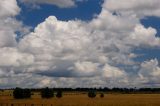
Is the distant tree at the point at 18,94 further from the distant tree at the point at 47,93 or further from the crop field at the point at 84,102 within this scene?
the crop field at the point at 84,102

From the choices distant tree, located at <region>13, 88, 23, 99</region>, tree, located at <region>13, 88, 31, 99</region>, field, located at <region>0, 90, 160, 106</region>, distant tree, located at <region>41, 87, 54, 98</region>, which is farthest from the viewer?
tree, located at <region>13, 88, 31, 99</region>

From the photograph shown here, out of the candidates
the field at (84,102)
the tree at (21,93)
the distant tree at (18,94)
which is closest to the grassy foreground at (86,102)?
the field at (84,102)

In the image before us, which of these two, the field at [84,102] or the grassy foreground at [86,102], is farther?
the field at [84,102]

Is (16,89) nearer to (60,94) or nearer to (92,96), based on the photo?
(60,94)

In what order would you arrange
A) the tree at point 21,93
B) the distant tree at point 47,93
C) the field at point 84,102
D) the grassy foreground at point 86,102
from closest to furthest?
the grassy foreground at point 86,102, the field at point 84,102, the distant tree at point 47,93, the tree at point 21,93

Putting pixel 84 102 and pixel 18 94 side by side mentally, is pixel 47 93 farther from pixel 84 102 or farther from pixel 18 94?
pixel 84 102

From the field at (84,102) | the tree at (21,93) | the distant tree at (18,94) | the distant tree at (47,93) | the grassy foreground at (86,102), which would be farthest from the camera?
the tree at (21,93)

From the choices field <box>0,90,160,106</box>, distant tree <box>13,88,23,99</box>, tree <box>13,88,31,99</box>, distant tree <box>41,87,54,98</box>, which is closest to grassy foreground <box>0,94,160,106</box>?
field <box>0,90,160,106</box>

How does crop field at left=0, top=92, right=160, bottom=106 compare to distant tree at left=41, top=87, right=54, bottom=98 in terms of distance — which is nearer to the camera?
crop field at left=0, top=92, right=160, bottom=106

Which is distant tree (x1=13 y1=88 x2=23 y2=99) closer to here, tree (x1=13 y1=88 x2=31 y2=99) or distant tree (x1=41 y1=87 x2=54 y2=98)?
tree (x1=13 y1=88 x2=31 y2=99)

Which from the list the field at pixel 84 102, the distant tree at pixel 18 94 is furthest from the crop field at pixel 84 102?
the distant tree at pixel 18 94

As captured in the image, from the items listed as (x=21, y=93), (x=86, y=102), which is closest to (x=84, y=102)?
(x=86, y=102)

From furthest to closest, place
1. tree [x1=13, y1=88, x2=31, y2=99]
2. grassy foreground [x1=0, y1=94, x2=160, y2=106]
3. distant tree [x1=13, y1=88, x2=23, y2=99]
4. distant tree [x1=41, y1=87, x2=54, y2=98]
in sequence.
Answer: tree [x1=13, y1=88, x2=31, y2=99], distant tree [x1=13, y1=88, x2=23, y2=99], distant tree [x1=41, y1=87, x2=54, y2=98], grassy foreground [x1=0, y1=94, x2=160, y2=106]

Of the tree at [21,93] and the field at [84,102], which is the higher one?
the tree at [21,93]
